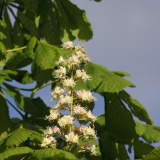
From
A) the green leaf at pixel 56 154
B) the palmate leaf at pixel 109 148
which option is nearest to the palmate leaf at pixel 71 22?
the palmate leaf at pixel 109 148

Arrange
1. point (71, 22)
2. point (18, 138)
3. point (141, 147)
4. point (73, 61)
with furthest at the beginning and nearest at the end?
point (71, 22) → point (141, 147) → point (18, 138) → point (73, 61)

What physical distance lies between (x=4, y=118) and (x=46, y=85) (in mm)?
507

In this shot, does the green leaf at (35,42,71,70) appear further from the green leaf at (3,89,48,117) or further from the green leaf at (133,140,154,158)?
the green leaf at (133,140,154,158)

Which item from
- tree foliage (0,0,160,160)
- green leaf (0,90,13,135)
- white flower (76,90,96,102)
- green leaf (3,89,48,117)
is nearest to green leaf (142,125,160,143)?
tree foliage (0,0,160,160)

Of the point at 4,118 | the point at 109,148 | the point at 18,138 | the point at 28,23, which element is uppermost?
the point at 28,23

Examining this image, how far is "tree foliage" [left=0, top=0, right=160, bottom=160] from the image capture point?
3.87 m

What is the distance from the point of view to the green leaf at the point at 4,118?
4.96 m

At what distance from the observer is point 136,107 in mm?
4375

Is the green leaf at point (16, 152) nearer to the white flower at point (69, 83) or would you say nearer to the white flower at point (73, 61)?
the white flower at point (69, 83)

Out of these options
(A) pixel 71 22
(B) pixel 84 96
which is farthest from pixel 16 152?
(A) pixel 71 22

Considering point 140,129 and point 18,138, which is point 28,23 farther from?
point 18,138

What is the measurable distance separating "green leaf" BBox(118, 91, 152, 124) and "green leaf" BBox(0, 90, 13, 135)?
1.16m

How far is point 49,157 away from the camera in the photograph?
293 centimetres

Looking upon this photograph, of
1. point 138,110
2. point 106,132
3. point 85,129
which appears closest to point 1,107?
point 106,132
